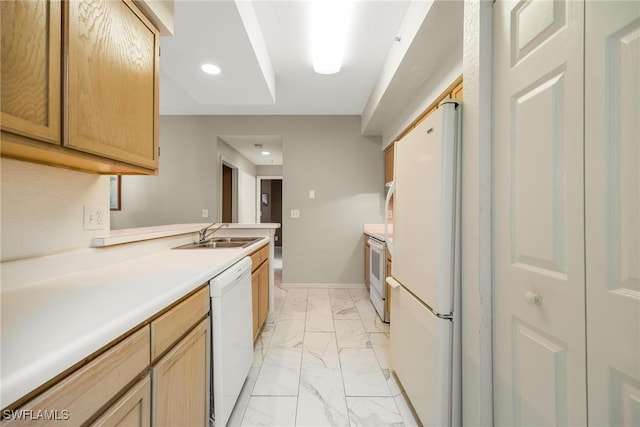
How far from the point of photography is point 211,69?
87.4 inches

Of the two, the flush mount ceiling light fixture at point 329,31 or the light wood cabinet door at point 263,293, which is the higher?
the flush mount ceiling light fixture at point 329,31

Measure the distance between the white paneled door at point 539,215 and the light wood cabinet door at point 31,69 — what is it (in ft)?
4.72

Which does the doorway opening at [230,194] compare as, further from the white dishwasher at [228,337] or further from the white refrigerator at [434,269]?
the white refrigerator at [434,269]

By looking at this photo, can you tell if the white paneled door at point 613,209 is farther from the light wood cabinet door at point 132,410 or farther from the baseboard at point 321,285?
the baseboard at point 321,285

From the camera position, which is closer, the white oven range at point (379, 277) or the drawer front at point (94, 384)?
the drawer front at point (94, 384)

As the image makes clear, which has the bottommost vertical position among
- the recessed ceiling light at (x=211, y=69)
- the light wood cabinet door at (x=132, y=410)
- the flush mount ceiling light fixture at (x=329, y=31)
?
the light wood cabinet door at (x=132, y=410)

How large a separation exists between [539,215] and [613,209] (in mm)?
182

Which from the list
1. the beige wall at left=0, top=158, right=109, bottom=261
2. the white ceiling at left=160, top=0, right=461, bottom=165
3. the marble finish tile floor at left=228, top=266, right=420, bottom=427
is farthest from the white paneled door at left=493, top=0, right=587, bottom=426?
the beige wall at left=0, top=158, right=109, bottom=261

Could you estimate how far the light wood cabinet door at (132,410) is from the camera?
0.59m

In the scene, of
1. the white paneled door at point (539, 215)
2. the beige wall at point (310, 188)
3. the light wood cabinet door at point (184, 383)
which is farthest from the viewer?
the beige wall at point (310, 188)

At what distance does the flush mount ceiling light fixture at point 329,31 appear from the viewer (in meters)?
1.76

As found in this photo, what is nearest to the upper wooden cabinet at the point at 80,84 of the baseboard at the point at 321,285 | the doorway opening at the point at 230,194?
the baseboard at the point at 321,285

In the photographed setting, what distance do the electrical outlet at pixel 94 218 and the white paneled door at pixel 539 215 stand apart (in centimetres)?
175

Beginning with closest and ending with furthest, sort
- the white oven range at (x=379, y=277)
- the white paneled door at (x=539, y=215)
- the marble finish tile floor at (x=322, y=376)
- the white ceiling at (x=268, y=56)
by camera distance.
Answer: the white paneled door at (x=539, y=215)
the marble finish tile floor at (x=322, y=376)
the white ceiling at (x=268, y=56)
the white oven range at (x=379, y=277)
